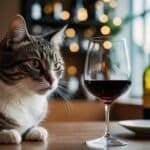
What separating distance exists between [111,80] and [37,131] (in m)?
0.25

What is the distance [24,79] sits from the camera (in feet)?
3.94

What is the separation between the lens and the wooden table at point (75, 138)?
1011mm

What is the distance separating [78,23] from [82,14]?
0.12 m

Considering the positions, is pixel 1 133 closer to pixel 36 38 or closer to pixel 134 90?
pixel 36 38

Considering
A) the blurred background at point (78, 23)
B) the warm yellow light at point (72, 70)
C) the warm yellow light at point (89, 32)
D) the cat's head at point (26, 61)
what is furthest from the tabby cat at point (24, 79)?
the warm yellow light at point (89, 32)

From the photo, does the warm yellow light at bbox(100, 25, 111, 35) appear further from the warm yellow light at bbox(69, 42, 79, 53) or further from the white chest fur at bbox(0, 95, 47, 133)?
the white chest fur at bbox(0, 95, 47, 133)

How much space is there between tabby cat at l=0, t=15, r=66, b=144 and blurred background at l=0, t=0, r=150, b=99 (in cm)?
312

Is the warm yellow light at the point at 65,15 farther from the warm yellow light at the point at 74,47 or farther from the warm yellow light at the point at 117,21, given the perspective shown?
the warm yellow light at the point at 117,21

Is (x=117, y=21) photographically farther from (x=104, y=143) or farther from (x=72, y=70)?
(x=104, y=143)

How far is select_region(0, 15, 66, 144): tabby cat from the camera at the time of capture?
1165 mm

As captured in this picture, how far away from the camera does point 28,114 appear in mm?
1217

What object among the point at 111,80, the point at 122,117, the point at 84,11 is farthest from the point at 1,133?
the point at 84,11

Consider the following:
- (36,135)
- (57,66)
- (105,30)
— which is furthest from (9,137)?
(105,30)

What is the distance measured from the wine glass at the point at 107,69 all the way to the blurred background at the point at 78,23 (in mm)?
3300
